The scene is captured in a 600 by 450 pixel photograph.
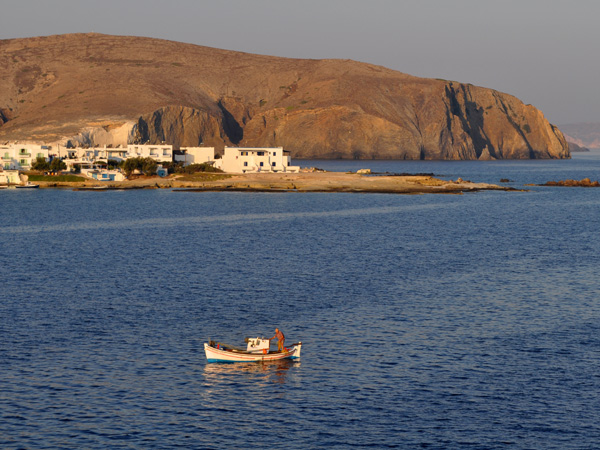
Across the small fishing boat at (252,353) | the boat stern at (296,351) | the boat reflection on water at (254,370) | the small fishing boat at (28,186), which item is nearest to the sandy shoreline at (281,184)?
the small fishing boat at (28,186)

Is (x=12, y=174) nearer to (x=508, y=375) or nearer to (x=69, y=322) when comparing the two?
(x=69, y=322)

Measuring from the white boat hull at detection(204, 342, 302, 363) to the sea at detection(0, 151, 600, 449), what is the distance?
557 mm

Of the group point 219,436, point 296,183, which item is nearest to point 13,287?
point 219,436

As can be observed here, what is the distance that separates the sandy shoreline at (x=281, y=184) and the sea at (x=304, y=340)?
72103 millimetres

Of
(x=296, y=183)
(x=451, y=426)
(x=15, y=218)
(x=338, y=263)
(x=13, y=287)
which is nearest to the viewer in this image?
(x=451, y=426)

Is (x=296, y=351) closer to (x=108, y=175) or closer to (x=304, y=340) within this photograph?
(x=304, y=340)

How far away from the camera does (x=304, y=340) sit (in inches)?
1982

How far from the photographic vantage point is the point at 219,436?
3547 cm

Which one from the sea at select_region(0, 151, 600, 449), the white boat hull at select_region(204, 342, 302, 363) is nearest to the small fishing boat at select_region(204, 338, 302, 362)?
the white boat hull at select_region(204, 342, 302, 363)

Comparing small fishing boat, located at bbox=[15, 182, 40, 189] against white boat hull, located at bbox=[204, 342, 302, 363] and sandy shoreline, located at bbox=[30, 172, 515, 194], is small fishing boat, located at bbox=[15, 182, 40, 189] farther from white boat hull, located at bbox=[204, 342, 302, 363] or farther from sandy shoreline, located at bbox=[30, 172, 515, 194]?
white boat hull, located at bbox=[204, 342, 302, 363]

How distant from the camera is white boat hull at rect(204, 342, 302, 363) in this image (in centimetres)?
4522

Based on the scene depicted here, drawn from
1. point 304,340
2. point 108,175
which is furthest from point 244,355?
point 108,175

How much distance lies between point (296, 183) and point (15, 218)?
251 ft

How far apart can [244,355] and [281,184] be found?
139 metres
